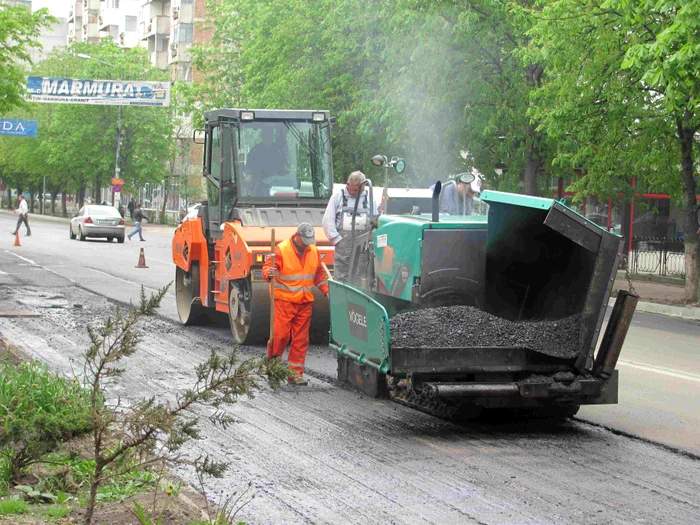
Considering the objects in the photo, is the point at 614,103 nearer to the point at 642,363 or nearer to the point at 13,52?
the point at 642,363

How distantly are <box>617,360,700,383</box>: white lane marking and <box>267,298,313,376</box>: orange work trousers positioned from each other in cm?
368

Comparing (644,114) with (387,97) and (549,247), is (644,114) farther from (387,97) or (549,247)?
(549,247)

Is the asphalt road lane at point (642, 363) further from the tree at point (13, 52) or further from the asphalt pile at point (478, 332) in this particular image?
the tree at point (13, 52)

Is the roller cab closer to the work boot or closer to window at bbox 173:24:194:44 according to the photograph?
the work boot

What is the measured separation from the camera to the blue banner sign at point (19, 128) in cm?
4150

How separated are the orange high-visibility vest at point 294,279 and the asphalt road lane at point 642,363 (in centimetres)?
89

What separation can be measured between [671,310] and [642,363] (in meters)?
8.26

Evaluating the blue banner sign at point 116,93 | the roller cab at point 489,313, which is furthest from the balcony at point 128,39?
the roller cab at point 489,313

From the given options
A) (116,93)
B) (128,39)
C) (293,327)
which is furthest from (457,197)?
(128,39)

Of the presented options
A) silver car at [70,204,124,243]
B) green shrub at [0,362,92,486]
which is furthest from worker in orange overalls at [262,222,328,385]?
silver car at [70,204,124,243]

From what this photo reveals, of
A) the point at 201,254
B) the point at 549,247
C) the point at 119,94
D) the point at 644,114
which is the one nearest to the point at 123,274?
the point at 201,254

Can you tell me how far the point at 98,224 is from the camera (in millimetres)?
41438

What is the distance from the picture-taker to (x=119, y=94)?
46781 mm

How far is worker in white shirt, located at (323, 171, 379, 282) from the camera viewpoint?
38.8 ft
